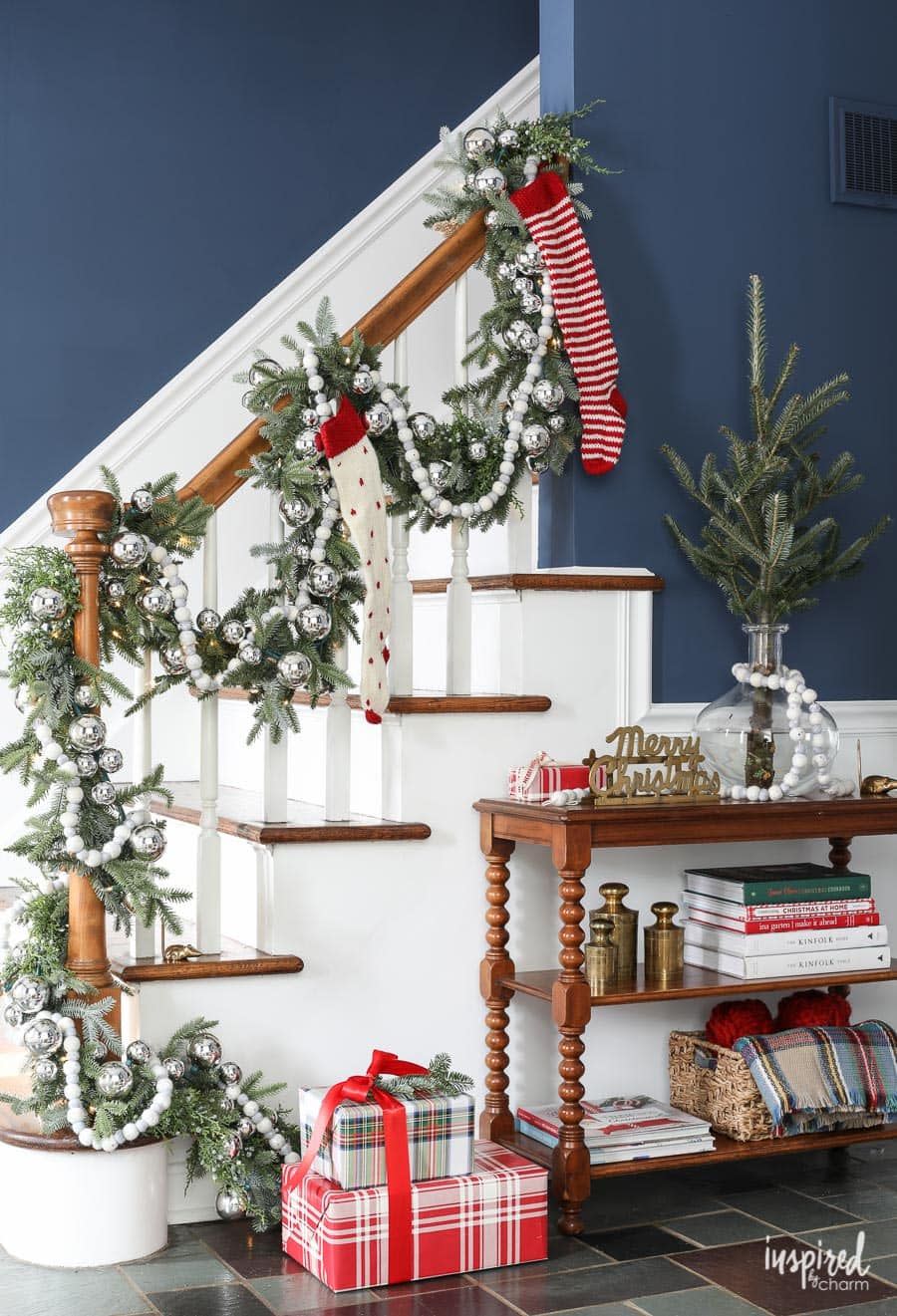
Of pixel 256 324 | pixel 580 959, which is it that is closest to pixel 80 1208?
pixel 580 959

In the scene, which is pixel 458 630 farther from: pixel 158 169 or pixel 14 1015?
pixel 158 169

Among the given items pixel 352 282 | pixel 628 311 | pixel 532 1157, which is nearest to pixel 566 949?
pixel 532 1157

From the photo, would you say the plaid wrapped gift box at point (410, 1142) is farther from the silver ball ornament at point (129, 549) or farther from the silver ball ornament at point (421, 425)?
the silver ball ornament at point (421, 425)

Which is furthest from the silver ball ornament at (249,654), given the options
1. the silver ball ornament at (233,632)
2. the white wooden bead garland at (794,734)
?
the white wooden bead garland at (794,734)

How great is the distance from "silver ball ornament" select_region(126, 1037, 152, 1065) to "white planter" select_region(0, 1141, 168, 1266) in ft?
0.45

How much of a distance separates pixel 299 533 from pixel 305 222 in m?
1.75

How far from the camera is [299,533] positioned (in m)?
2.76

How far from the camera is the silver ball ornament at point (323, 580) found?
271 centimetres

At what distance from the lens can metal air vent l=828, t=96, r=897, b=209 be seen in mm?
3281

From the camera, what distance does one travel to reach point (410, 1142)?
2.37 m

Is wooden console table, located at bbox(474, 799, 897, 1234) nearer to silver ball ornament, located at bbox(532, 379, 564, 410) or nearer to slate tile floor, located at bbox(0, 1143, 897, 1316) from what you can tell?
slate tile floor, located at bbox(0, 1143, 897, 1316)

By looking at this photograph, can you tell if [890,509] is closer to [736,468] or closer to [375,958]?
[736,468]

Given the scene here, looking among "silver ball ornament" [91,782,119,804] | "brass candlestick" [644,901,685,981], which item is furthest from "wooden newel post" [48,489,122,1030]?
"brass candlestick" [644,901,685,981]

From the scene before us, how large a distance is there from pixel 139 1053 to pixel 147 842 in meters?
0.34
